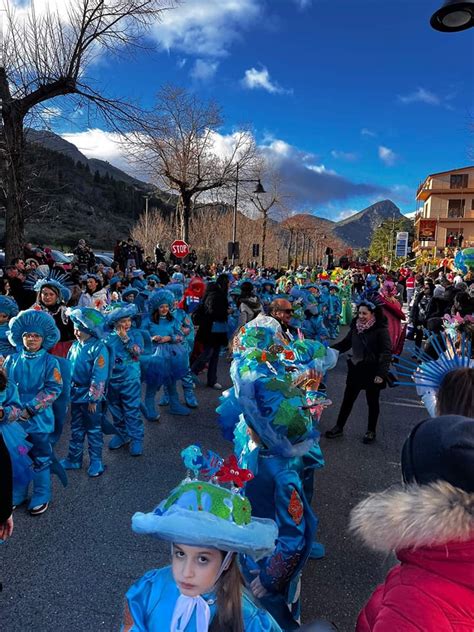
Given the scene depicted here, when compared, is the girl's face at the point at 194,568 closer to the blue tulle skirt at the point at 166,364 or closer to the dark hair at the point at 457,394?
the dark hair at the point at 457,394

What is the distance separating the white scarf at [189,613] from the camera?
144 cm

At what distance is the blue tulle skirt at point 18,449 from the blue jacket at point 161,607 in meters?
2.12

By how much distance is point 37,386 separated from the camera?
3766mm

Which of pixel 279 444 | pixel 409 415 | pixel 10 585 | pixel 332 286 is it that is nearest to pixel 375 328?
A: pixel 409 415

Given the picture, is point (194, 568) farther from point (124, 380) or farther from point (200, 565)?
point (124, 380)

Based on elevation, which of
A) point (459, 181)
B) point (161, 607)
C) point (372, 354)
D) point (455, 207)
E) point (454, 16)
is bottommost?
point (161, 607)

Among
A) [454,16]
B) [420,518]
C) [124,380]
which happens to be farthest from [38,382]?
[454,16]

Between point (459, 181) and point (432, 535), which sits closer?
point (432, 535)

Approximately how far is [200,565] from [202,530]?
0.55ft

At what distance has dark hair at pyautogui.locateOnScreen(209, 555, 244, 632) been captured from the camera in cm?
149

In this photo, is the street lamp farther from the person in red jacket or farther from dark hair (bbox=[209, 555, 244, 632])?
dark hair (bbox=[209, 555, 244, 632])

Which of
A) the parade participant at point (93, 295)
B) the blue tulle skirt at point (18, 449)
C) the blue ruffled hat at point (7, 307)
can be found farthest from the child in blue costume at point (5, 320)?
the parade participant at point (93, 295)

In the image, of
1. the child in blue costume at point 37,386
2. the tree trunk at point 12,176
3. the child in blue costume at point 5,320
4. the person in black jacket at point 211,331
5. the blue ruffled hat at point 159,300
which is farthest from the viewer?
the tree trunk at point 12,176

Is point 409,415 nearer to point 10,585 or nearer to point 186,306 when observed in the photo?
point 186,306
